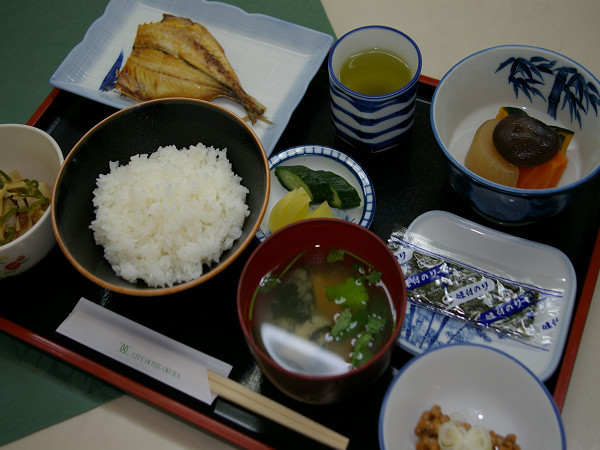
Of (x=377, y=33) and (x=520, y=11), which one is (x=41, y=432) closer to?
(x=377, y=33)

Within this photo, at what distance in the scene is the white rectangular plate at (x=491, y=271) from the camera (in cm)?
149

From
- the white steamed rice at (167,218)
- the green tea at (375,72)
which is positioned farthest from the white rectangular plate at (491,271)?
the white steamed rice at (167,218)

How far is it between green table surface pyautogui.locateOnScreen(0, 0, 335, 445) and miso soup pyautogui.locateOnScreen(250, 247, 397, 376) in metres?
0.60

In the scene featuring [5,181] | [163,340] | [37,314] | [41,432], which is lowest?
[41,432]

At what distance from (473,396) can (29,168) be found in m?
1.72

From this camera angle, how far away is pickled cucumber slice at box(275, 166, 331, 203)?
69.1 inches

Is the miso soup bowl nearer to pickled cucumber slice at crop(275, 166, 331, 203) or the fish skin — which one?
pickled cucumber slice at crop(275, 166, 331, 203)

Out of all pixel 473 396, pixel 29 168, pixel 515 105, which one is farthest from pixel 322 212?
pixel 29 168

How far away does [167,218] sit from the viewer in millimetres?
1634

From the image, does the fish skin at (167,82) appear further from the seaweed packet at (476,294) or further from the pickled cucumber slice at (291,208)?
the seaweed packet at (476,294)

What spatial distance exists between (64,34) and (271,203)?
5.17ft

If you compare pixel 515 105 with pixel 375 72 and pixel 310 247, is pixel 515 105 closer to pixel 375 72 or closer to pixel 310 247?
pixel 375 72

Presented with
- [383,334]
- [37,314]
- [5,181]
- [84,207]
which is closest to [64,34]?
[5,181]

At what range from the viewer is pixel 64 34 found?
2584 millimetres
